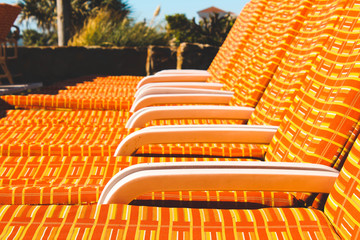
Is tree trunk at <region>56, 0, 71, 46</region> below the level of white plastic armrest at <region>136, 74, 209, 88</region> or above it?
below

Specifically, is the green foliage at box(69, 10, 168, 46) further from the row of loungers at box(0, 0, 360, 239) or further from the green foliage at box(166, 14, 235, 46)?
the row of loungers at box(0, 0, 360, 239)

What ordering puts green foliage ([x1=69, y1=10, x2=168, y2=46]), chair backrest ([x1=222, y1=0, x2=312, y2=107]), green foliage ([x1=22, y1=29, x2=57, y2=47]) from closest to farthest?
chair backrest ([x1=222, y1=0, x2=312, y2=107])
green foliage ([x1=69, y1=10, x2=168, y2=46])
green foliage ([x1=22, y1=29, x2=57, y2=47])

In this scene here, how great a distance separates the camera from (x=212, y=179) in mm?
947

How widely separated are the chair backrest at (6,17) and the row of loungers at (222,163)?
2.93 meters

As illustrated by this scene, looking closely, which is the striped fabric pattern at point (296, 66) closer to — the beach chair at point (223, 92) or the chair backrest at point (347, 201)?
the beach chair at point (223, 92)

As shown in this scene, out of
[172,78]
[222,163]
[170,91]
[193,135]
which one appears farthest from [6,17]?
[222,163]

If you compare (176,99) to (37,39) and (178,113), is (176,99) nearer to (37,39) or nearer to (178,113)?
(178,113)

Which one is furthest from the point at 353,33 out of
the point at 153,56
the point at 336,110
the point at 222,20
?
the point at 222,20

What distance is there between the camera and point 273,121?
1.63m

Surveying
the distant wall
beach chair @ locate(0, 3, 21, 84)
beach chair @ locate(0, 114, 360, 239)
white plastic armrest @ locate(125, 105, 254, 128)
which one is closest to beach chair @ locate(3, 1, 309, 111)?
white plastic armrest @ locate(125, 105, 254, 128)

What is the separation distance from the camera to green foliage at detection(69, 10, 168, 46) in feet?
22.1

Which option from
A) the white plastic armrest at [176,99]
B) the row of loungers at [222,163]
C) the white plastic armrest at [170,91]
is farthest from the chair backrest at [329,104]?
the white plastic armrest at [170,91]

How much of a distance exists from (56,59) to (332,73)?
15.1ft

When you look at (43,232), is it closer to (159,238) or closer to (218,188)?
(159,238)
